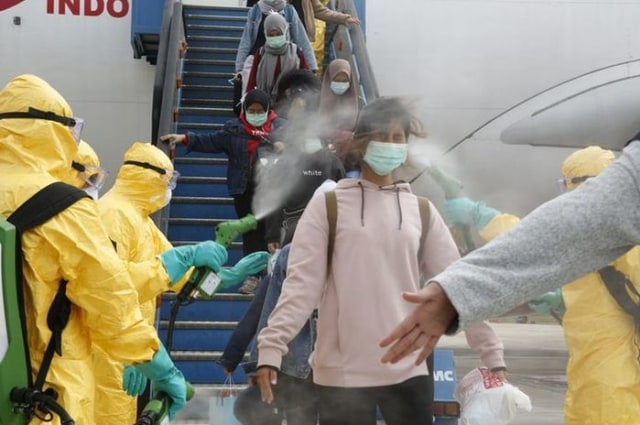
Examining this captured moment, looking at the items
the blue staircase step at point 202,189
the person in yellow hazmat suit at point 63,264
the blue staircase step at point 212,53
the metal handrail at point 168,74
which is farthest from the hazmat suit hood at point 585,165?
the blue staircase step at point 212,53

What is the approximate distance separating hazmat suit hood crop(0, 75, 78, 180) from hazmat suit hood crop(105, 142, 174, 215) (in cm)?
182

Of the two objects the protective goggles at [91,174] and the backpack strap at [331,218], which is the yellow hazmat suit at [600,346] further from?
the protective goggles at [91,174]

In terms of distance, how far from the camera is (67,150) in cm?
300

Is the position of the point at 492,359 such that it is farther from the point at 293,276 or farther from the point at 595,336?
the point at 595,336

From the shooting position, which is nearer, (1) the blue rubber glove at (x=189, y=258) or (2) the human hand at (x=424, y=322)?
(2) the human hand at (x=424, y=322)

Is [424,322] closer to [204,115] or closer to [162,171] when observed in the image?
[162,171]

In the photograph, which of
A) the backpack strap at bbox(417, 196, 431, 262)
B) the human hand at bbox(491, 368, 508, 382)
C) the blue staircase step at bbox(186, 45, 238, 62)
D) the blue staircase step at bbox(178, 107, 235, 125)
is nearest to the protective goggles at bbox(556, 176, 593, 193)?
the backpack strap at bbox(417, 196, 431, 262)

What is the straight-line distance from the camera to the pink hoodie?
9.58 ft

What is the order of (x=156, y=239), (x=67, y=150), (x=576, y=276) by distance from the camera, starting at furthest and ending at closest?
(x=156, y=239), (x=67, y=150), (x=576, y=276)

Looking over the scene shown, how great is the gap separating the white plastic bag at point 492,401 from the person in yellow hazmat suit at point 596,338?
68 centimetres

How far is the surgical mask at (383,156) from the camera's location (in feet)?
10.2

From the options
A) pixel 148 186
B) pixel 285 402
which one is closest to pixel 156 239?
pixel 148 186

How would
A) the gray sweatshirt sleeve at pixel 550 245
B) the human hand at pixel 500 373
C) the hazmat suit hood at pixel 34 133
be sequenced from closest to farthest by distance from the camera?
the gray sweatshirt sleeve at pixel 550 245, the hazmat suit hood at pixel 34 133, the human hand at pixel 500 373

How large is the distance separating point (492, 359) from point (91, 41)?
7451 mm
